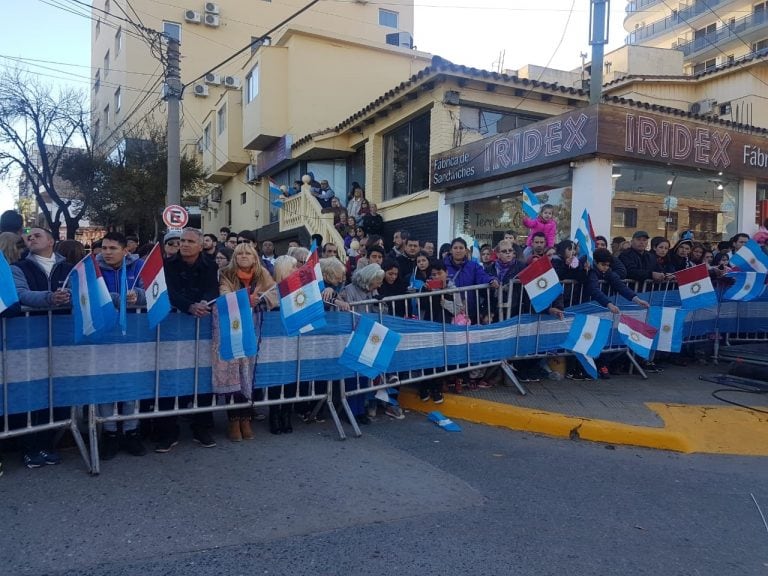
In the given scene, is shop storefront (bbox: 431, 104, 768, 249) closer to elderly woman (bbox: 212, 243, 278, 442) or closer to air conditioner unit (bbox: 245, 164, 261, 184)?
elderly woman (bbox: 212, 243, 278, 442)

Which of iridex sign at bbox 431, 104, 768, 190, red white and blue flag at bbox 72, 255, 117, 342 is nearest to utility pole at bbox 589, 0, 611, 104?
iridex sign at bbox 431, 104, 768, 190

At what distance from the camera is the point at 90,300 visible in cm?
430

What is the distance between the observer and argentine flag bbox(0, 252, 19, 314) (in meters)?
4.08

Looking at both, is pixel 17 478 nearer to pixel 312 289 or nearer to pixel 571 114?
pixel 312 289

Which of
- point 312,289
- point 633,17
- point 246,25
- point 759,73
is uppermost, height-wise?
point 633,17

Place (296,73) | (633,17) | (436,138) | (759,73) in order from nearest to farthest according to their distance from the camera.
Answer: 1. (436,138)
2. (759,73)
3. (296,73)
4. (633,17)

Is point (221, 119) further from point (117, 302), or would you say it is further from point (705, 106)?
point (117, 302)

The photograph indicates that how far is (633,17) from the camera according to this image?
52.6m

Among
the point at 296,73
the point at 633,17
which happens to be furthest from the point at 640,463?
the point at 633,17

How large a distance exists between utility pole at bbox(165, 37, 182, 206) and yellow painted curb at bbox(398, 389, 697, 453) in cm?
955

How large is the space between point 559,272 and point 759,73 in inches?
627

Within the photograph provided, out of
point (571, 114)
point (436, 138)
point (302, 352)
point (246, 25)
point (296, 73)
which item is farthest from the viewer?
point (246, 25)

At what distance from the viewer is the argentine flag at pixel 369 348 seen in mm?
5559

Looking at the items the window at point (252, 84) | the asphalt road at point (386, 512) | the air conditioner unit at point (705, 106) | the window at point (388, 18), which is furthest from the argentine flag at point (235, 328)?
the window at point (388, 18)
